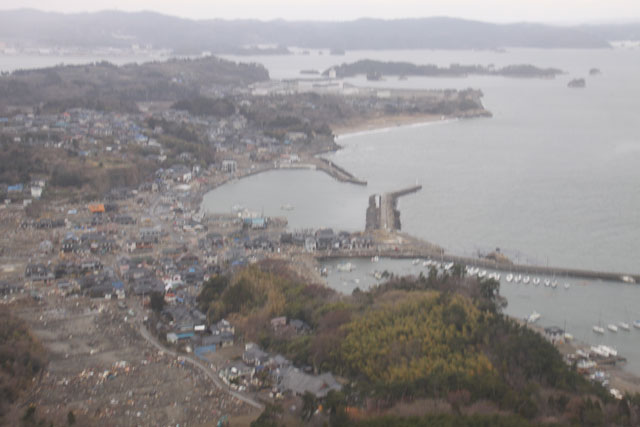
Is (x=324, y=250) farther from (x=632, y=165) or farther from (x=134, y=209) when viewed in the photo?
(x=632, y=165)

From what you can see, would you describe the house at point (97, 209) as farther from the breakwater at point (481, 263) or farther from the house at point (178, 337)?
the house at point (178, 337)

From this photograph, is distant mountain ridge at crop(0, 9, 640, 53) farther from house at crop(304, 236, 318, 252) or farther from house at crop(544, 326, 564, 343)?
house at crop(544, 326, 564, 343)

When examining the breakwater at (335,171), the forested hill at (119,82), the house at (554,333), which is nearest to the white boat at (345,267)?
the house at (554,333)

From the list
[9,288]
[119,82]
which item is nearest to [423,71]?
[119,82]

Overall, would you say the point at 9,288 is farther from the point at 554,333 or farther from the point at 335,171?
the point at 335,171

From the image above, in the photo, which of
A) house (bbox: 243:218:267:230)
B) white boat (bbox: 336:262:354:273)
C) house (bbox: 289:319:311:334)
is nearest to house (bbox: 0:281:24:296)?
house (bbox: 289:319:311:334)

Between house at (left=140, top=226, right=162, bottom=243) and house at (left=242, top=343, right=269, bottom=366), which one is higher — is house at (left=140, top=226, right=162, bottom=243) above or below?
below
